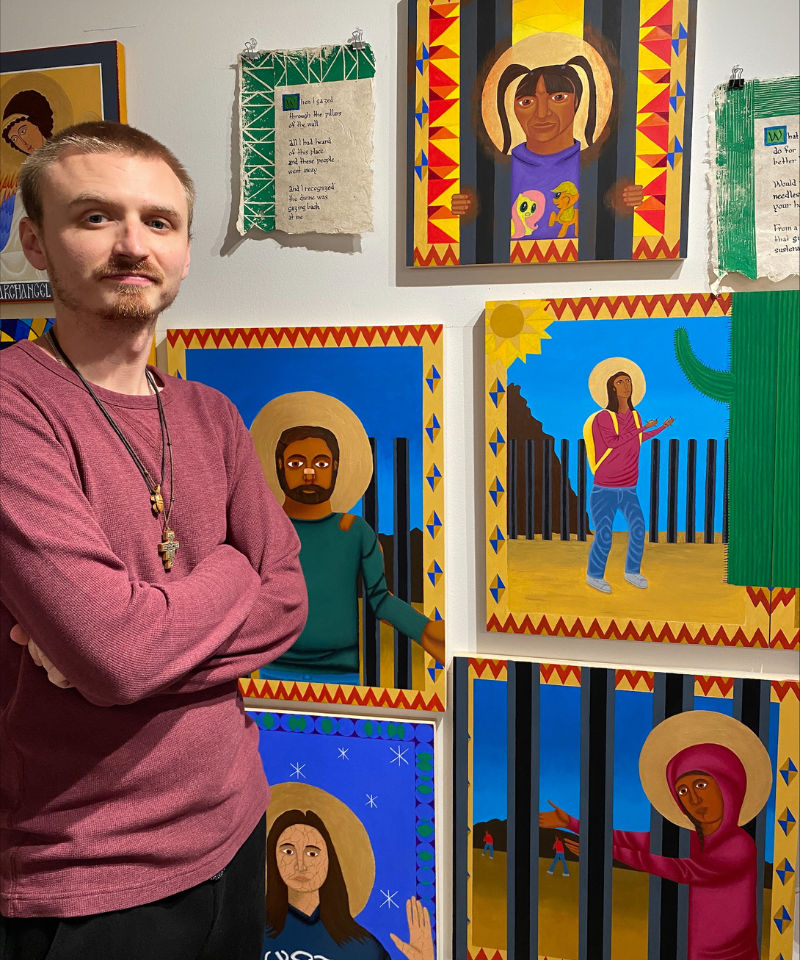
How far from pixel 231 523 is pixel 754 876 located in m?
0.99

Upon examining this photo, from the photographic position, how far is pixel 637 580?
1216 mm

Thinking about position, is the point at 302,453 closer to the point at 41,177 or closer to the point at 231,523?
the point at 231,523

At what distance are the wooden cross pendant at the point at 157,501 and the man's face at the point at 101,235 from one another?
198 mm

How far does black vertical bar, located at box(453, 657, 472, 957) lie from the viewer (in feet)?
4.20

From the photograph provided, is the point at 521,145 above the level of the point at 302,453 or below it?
above

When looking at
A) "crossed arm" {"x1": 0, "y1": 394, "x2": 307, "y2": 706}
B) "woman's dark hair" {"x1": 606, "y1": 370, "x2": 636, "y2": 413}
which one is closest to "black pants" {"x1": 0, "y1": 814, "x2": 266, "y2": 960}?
"crossed arm" {"x1": 0, "y1": 394, "x2": 307, "y2": 706}

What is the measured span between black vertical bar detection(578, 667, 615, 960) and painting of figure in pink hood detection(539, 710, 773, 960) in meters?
0.06

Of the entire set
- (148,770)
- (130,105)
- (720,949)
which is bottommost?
(720,949)

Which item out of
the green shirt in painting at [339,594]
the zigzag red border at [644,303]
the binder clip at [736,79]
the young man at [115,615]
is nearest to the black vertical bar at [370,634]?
the green shirt in painting at [339,594]

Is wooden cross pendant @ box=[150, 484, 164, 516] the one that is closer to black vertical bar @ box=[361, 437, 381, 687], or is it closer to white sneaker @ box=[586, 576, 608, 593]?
black vertical bar @ box=[361, 437, 381, 687]

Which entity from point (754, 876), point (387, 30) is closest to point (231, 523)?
point (387, 30)

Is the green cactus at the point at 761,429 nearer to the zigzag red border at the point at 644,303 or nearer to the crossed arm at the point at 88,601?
the zigzag red border at the point at 644,303

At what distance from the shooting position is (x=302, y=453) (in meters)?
1.32

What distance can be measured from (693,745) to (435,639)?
444 millimetres
